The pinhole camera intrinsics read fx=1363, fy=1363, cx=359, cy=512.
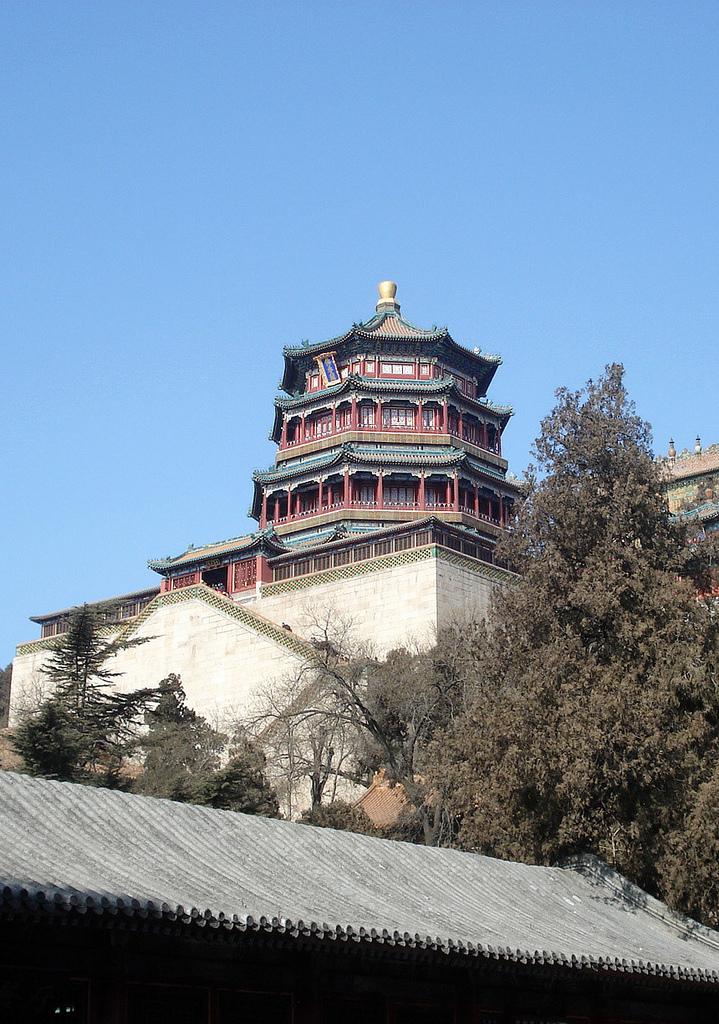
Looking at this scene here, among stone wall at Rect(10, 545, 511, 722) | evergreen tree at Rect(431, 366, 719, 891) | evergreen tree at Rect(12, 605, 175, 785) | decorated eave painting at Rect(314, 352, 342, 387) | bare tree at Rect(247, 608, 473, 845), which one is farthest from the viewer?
decorated eave painting at Rect(314, 352, 342, 387)

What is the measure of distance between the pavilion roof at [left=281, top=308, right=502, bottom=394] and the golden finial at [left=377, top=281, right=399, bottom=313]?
237 mm

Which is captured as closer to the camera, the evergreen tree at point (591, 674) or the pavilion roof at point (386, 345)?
the evergreen tree at point (591, 674)

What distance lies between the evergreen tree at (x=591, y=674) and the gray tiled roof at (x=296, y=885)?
1948 mm

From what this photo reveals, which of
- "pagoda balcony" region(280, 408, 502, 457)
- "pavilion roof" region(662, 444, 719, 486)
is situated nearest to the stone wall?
"pagoda balcony" region(280, 408, 502, 457)

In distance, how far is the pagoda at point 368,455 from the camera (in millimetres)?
47812

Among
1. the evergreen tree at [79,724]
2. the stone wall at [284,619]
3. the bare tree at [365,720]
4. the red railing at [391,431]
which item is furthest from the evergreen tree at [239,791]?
the red railing at [391,431]

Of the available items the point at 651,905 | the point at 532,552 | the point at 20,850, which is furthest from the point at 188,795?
the point at 20,850

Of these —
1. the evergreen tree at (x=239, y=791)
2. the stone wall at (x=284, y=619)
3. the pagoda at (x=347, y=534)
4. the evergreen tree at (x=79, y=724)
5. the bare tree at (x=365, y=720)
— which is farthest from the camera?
the pagoda at (x=347, y=534)

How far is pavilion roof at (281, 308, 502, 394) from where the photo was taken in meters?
52.9

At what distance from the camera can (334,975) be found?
38.9 ft

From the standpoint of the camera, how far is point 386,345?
53219 millimetres

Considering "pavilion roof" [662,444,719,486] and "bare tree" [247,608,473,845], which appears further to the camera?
"pavilion roof" [662,444,719,486]

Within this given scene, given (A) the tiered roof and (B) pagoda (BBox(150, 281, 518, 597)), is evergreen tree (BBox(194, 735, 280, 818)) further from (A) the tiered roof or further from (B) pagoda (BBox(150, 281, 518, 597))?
(A) the tiered roof

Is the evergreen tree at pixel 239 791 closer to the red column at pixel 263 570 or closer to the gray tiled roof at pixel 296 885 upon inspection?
the gray tiled roof at pixel 296 885
